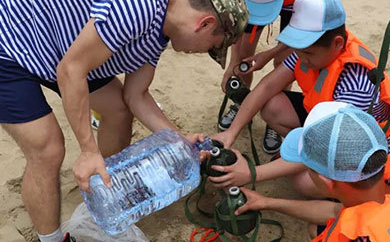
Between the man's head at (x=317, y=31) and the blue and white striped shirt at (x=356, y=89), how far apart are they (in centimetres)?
11

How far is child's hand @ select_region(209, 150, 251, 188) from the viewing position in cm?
246

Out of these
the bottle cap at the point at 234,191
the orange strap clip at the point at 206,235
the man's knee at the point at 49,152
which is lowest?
the orange strap clip at the point at 206,235

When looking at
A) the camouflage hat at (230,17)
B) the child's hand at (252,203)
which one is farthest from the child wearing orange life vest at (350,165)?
the child's hand at (252,203)

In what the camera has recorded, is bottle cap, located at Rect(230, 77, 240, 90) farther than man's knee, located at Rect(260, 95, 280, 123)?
Yes

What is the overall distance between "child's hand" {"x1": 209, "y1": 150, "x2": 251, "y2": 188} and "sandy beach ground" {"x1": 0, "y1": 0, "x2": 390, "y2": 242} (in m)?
0.43

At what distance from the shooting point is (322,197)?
9.09ft

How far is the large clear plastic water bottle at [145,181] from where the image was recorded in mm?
2508

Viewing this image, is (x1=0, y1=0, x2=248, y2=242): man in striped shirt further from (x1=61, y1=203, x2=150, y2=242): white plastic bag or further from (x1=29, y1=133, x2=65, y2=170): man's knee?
(x1=61, y1=203, x2=150, y2=242): white plastic bag

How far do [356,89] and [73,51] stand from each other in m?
1.29

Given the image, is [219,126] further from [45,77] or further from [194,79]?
[45,77]

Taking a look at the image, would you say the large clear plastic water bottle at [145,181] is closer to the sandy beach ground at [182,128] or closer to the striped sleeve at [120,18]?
the sandy beach ground at [182,128]

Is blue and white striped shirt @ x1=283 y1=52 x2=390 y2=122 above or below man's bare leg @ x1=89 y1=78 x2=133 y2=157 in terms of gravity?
above

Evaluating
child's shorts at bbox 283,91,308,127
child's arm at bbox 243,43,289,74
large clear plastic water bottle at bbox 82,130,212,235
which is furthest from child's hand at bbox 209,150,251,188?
child's arm at bbox 243,43,289,74

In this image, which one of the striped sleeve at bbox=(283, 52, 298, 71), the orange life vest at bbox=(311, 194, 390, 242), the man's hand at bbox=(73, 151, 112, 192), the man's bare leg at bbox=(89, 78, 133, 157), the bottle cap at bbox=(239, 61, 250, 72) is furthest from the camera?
the bottle cap at bbox=(239, 61, 250, 72)
